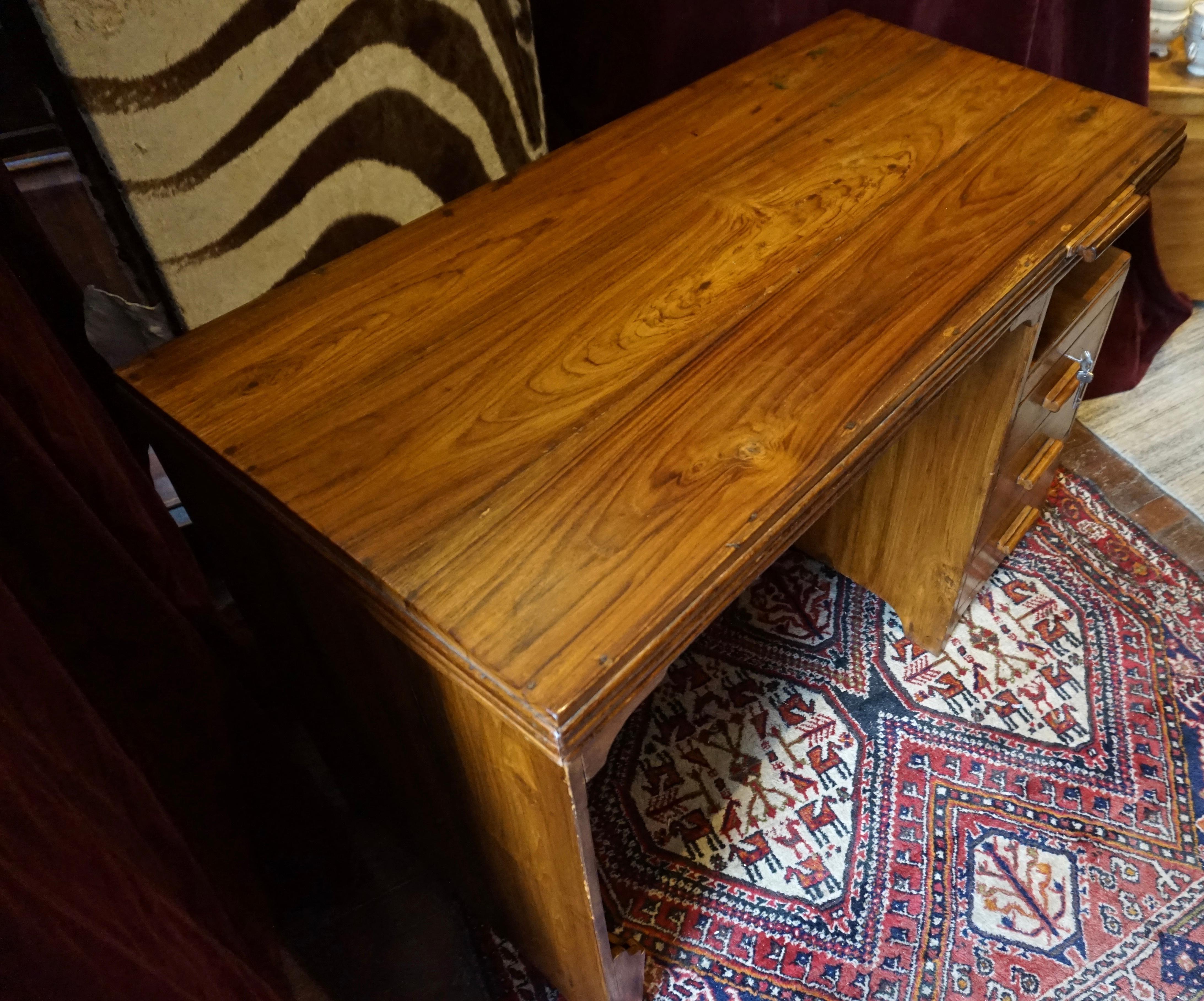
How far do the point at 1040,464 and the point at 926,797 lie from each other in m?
0.51

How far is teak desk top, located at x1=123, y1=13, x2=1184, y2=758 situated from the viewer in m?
0.66

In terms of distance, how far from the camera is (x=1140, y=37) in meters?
1.47

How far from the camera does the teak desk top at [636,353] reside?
2.18ft

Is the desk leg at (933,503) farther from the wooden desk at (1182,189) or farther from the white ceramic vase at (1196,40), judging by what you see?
the white ceramic vase at (1196,40)

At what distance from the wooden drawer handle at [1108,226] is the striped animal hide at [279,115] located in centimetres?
75

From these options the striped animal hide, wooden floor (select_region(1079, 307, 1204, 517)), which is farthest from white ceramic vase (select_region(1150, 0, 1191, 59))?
the striped animal hide

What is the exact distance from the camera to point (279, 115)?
986mm

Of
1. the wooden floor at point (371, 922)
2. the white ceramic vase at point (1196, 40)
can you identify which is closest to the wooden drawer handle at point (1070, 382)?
the white ceramic vase at point (1196, 40)

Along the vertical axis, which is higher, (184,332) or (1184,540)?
(184,332)

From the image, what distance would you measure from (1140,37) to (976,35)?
0.25 metres

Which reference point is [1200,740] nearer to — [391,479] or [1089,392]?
[1089,392]

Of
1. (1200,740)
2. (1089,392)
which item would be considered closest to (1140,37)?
(1089,392)

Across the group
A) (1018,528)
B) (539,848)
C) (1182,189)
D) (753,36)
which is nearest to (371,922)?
(539,848)

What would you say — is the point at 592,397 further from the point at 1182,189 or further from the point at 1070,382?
the point at 1182,189
